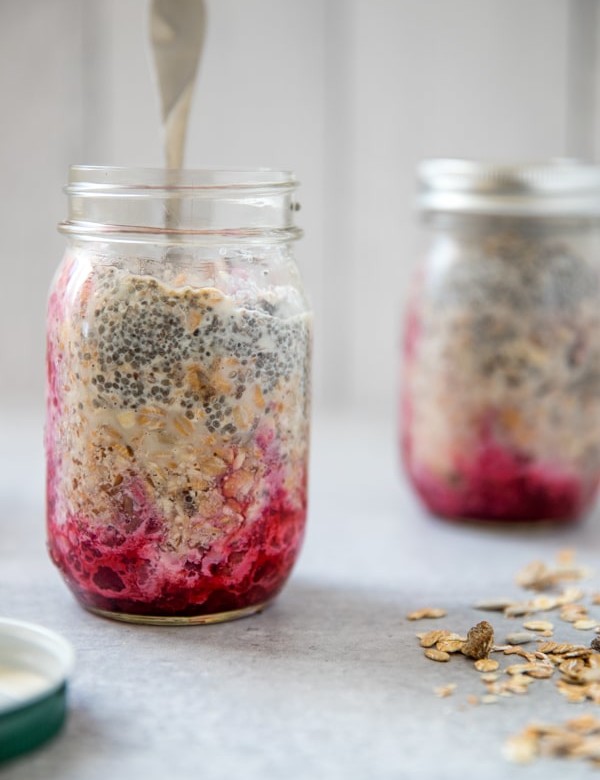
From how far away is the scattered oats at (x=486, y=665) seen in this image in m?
0.76

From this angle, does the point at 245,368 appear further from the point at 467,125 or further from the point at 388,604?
the point at 467,125

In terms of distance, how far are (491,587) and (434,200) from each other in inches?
14.4

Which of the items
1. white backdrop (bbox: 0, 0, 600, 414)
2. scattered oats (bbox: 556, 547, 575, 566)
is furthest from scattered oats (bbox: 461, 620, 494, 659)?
white backdrop (bbox: 0, 0, 600, 414)

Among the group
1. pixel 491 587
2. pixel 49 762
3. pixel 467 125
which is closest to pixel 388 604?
pixel 491 587

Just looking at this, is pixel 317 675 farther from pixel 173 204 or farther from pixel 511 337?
pixel 511 337

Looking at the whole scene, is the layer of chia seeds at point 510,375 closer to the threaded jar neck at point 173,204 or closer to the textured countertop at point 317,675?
the textured countertop at point 317,675

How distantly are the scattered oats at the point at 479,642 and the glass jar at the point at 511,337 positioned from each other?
30 centimetres

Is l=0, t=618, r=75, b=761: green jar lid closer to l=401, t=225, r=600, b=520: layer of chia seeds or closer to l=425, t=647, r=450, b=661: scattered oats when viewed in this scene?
l=425, t=647, r=450, b=661: scattered oats

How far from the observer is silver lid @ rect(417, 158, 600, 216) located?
3.44 ft

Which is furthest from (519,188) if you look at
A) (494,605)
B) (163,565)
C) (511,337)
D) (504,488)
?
(163,565)

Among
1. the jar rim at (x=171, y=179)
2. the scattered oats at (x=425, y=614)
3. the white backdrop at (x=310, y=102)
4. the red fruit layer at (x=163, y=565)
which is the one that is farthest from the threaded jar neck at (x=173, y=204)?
the white backdrop at (x=310, y=102)

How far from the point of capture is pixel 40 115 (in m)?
1.61

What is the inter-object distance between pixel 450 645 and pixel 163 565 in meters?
0.20

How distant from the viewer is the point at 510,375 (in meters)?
1.05
